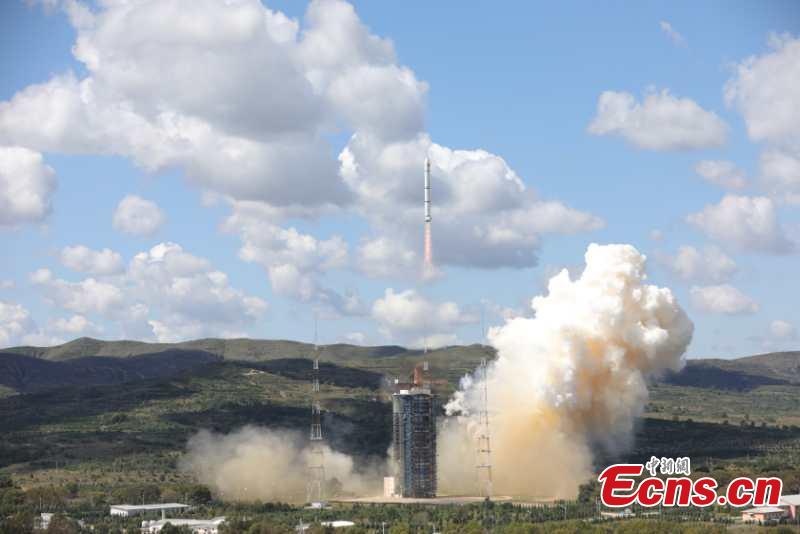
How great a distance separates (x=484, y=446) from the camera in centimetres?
15188

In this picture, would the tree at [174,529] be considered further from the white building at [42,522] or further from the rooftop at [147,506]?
the rooftop at [147,506]

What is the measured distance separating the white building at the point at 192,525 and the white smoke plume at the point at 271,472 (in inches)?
903

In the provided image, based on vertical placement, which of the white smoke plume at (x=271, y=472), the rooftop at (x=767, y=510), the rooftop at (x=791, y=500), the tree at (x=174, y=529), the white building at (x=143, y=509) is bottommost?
the tree at (x=174, y=529)

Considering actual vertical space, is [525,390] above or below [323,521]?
above

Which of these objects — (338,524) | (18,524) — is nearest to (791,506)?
(338,524)

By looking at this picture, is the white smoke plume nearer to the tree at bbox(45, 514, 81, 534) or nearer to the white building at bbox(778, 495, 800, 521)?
the tree at bbox(45, 514, 81, 534)

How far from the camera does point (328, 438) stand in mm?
196625

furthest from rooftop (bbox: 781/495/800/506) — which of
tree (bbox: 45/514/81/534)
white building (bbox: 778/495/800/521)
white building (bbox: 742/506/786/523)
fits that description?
tree (bbox: 45/514/81/534)

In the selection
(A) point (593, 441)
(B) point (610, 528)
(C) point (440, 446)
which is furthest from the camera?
(C) point (440, 446)

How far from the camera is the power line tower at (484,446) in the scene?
150125 millimetres

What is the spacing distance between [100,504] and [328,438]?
51.3 m

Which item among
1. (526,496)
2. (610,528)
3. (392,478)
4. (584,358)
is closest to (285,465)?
(392,478)

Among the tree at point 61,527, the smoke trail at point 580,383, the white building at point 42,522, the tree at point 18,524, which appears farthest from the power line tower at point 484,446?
the tree at point 18,524

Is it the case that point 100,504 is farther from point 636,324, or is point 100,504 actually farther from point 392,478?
point 636,324
